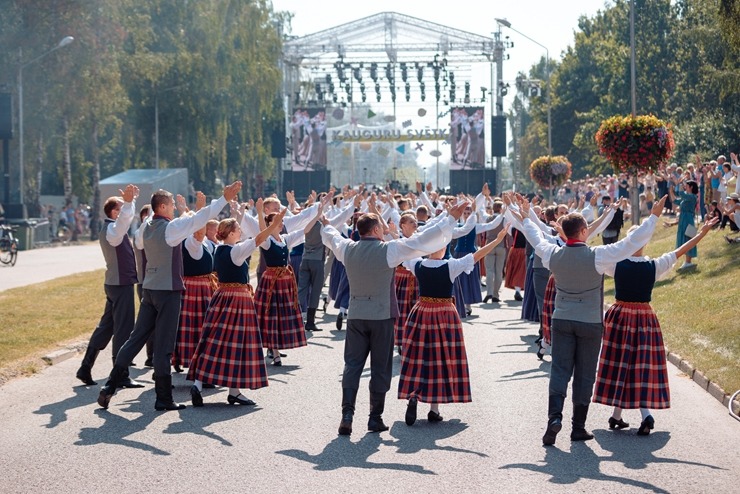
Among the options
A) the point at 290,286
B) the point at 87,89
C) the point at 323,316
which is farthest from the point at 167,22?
the point at 290,286

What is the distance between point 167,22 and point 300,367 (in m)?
47.7

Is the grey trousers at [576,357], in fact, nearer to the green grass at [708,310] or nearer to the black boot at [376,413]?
the black boot at [376,413]

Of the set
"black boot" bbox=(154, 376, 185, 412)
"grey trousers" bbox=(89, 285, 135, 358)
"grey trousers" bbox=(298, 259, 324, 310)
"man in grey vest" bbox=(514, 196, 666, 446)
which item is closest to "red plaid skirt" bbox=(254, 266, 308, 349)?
"grey trousers" bbox=(89, 285, 135, 358)

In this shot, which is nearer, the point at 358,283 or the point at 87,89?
the point at 358,283

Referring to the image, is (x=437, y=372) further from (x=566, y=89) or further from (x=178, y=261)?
(x=566, y=89)

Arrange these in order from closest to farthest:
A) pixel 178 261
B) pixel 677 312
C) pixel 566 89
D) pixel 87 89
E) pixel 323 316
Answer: pixel 178 261 < pixel 677 312 < pixel 323 316 < pixel 87 89 < pixel 566 89

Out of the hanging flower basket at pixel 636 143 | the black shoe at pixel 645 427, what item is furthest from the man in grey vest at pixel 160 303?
the hanging flower basket at pixel 636 143

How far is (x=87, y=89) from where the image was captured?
46.8 meters

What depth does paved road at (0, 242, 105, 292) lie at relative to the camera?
25.8m

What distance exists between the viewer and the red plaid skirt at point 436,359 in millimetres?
9617

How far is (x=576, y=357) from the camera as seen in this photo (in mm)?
9062

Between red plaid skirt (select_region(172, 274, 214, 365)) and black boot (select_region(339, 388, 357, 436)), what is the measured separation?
2898 mm

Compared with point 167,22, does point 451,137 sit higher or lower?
lower

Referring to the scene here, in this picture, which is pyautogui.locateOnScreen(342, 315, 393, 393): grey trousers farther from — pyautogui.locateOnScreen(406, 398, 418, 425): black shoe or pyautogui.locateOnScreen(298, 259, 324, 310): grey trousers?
pyautogui.locateOnScreen(298, 259, 324, 310): grey trousers
